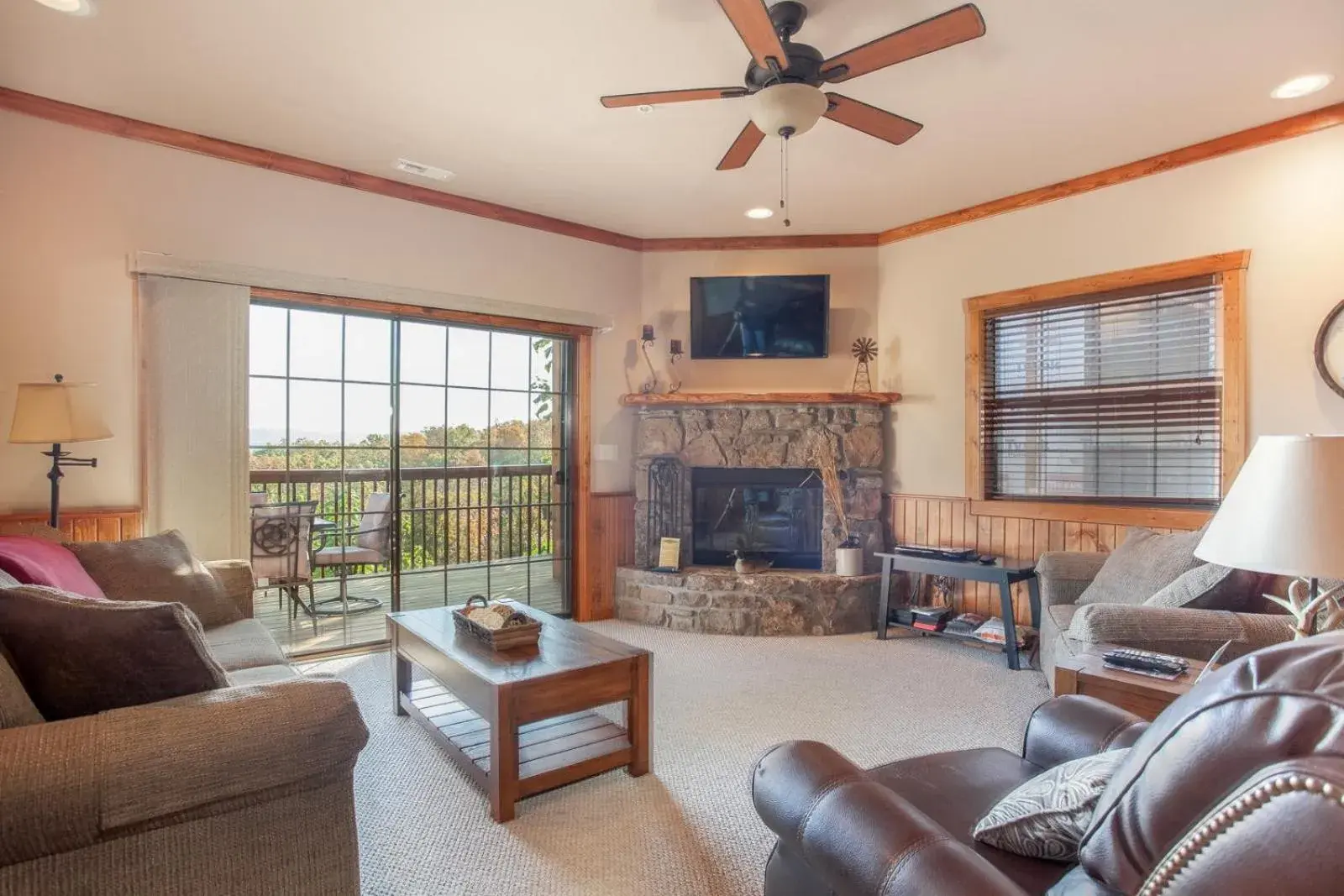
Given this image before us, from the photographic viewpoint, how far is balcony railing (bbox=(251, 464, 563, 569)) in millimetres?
4004

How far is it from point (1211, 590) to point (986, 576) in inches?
50.6

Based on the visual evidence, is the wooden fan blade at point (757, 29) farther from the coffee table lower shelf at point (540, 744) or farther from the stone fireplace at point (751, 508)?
the stone fireplace at point (751, 508)

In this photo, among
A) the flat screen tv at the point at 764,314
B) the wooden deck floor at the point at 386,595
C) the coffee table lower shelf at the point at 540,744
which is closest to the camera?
the coffee table lower shelf at the point at 540,744

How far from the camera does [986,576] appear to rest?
4000 millimetres

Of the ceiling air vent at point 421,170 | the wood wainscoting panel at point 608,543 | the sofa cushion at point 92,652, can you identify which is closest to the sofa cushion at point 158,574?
the sofa cushion at point 92,652

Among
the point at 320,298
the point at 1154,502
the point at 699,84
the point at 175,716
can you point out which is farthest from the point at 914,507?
the point at 175,716

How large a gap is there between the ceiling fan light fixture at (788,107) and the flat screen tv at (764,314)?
242 centimetres

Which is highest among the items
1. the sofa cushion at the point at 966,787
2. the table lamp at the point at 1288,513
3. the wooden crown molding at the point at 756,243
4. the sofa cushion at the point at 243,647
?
the wooden crown molding at the point at 756,243

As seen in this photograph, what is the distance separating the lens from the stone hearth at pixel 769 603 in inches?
178

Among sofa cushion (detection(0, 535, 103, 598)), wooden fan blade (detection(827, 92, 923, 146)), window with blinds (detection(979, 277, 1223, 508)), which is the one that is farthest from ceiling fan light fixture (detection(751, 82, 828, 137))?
sofa cushion (detection(0, 535, 103, 598))

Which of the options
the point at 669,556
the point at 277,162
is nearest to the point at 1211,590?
the point at 669,556

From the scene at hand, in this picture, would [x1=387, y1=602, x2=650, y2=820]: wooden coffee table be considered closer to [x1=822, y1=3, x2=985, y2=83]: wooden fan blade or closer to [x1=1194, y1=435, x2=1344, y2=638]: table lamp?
[x1=1194, y1=435, x2=1344, y2=638]: table lamp

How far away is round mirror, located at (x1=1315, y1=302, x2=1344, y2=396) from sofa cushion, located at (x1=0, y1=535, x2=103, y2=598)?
487cm

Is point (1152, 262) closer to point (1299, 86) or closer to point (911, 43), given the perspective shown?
point (1299, 86)
